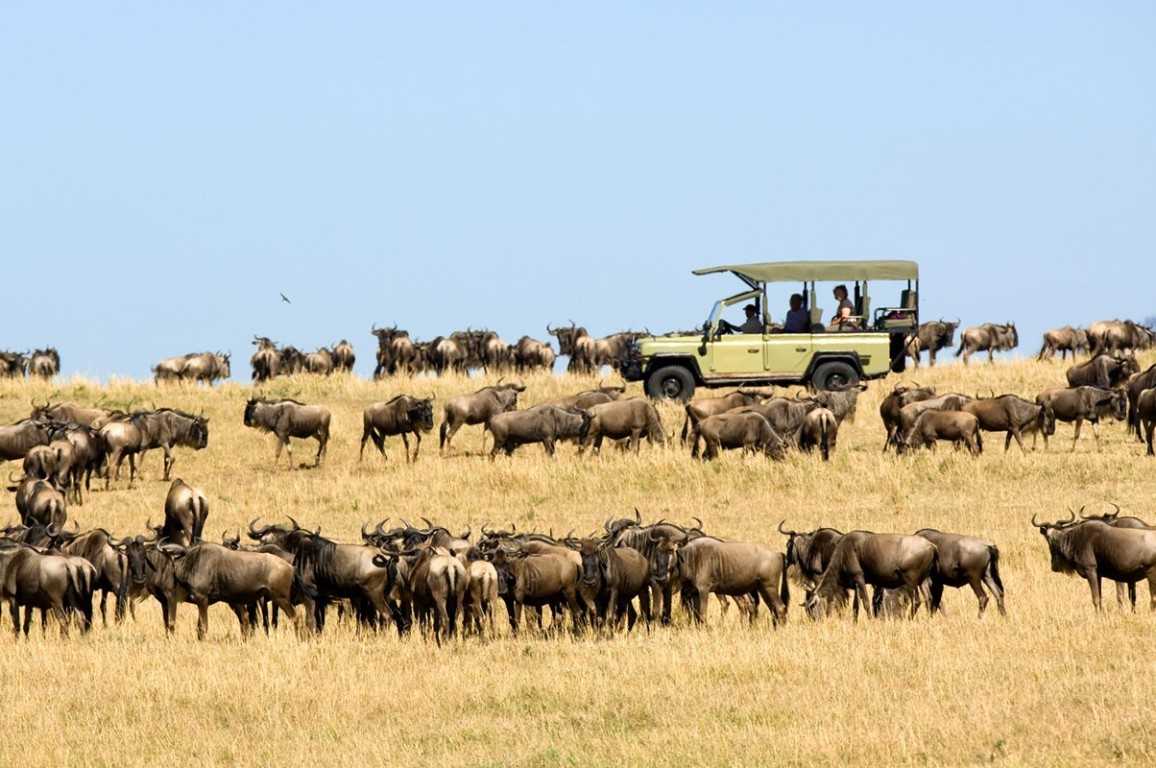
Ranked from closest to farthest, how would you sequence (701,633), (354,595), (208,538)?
(701,633) < (354,595) < (208,538)

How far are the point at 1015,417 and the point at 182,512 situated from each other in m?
14.2

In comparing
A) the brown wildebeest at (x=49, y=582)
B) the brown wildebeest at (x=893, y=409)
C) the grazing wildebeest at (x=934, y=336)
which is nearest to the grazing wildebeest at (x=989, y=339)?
the grazing wildebeest at (x=934, y=336)

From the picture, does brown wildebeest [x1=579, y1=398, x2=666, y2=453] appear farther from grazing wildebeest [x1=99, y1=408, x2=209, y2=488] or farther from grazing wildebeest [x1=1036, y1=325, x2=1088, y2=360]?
grazing wildebeest [x1=1036, y1=325, x2=1088, y2=360]

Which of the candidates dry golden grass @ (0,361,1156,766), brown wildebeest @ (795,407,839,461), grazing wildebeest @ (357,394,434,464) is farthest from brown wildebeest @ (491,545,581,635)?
grazing wildebeest @ (357,394,434,464)

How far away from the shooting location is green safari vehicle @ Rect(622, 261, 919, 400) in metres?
37.0

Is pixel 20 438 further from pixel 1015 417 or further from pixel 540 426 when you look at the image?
pixel 1015 417

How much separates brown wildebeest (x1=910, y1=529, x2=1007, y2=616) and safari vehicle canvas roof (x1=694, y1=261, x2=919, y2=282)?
18507mm

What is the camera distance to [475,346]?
161 feet

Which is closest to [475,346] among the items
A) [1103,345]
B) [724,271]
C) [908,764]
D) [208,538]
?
[724,271]

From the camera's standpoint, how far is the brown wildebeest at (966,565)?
62.0ft

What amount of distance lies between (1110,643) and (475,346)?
33562 millimetres

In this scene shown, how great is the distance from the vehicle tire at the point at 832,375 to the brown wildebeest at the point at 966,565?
17655 millimetres

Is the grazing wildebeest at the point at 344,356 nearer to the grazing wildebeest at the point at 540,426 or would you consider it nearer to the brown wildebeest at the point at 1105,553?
the grazing wildebeest at the point at 540,426

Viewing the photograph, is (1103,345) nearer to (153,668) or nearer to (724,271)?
(724,271)
